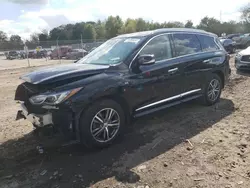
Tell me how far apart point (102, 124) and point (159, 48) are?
1.92 m

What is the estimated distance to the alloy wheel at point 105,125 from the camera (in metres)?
3.95

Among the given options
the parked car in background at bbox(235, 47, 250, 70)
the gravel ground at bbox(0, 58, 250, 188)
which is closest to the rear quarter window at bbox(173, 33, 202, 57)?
the gravel ground at bbox(0, 58, 250, 188)

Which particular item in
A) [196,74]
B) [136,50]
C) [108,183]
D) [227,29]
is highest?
[227,29]

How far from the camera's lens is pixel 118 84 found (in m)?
4.16

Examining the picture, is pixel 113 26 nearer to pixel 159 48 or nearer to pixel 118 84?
pixel 159 48

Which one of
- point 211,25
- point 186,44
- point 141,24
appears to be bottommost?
point 186,44

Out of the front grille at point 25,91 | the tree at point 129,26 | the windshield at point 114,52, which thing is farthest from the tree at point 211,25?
the front grille at point 25,91

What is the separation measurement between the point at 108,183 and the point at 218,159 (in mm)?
1589

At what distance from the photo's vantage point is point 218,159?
365cm

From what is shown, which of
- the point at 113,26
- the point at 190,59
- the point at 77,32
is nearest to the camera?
the point at 190,59

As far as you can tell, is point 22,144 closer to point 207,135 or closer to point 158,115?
point 158,115

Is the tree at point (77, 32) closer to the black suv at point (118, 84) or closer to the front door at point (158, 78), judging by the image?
the black suv at point (118, 84)

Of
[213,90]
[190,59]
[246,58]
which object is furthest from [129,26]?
[190,59]

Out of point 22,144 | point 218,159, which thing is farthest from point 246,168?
point 22,144
